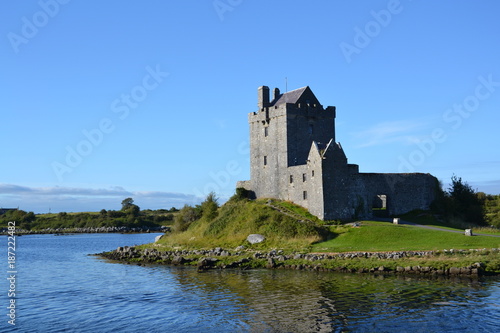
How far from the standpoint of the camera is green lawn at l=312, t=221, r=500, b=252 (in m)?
38.1

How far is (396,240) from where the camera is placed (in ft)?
137

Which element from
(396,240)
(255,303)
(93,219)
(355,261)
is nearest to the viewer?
(255,303)

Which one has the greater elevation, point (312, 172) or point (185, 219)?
point (312, 172)

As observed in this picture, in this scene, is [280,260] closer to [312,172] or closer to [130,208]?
[312,172]

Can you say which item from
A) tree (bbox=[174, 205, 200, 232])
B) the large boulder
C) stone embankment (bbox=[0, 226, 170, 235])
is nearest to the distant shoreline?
the large boulder

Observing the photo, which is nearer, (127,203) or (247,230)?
(247,230)

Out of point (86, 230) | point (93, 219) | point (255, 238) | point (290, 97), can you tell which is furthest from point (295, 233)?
point (93, 219)

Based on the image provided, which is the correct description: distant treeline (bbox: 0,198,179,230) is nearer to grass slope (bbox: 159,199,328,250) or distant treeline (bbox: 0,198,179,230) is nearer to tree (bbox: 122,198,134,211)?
tree (bbox: 122,198,134,211)

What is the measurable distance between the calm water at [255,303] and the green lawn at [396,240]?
7.14 metres

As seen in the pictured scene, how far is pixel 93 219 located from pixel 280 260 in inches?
4491

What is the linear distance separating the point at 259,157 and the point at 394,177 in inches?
614

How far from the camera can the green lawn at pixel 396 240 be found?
125 ft

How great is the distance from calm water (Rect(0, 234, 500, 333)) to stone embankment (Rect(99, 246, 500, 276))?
1.80 meters

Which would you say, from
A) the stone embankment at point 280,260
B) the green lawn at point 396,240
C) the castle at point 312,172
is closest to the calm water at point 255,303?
the stone embankment at point 280,260
